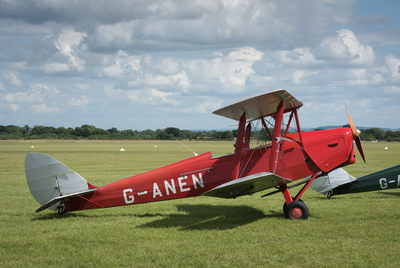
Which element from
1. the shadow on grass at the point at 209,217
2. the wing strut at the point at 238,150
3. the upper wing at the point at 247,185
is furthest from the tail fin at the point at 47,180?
the wing strut at the point at 238,150

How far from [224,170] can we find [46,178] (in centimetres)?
392

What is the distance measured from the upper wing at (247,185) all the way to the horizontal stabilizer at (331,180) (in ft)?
9.25

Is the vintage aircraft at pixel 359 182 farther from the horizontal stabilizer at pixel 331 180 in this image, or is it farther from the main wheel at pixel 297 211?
the main wheel at pixel 297 211

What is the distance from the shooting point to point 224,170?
827 centimetres

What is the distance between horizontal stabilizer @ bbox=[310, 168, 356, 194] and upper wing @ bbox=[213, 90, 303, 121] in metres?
2.44

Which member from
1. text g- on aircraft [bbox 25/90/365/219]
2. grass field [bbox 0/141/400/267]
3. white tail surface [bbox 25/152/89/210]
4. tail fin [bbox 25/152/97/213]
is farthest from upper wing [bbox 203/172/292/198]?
white tail surface [bbox 25/152/89/210]

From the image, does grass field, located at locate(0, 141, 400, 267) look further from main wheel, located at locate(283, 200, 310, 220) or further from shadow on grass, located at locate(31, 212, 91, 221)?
main wheel, located at locate(283, 200, 310, 220)

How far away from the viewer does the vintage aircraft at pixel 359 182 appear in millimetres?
9117

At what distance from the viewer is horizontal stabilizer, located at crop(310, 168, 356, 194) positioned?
9766 millimetres

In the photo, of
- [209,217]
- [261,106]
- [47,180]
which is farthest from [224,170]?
[47,180]

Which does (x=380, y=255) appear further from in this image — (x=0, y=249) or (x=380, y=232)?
(x=0, y=249)

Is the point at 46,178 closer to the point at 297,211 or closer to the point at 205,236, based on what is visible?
the point at 205,236

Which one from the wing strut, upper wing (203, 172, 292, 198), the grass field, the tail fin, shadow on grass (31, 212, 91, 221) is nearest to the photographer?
the grass field

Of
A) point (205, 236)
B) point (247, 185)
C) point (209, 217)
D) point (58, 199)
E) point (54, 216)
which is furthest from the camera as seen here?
point (209, 217)
